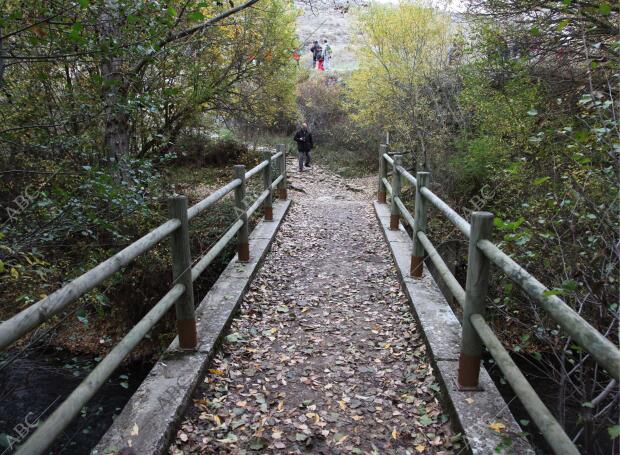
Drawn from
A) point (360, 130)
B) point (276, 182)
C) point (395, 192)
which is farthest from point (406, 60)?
point (395, 192)

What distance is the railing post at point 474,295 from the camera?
269 cm

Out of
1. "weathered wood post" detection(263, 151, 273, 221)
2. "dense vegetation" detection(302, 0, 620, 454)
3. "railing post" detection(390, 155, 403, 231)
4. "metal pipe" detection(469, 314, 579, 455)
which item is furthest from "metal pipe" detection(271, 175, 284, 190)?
"metal pipe" detection(469, 314, 579, 455)

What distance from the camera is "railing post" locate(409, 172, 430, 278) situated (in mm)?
4824

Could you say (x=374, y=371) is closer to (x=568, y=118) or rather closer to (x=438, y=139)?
(x=568, y=118)

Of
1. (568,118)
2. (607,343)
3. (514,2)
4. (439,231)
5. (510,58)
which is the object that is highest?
(514,2)

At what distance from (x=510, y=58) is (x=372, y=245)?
4951 millimetres

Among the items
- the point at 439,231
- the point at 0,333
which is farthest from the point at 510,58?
the point at 0,333

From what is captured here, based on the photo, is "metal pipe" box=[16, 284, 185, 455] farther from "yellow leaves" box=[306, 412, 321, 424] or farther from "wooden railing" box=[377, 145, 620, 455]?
"wooden railing" box=[377, 145, 620, 455]

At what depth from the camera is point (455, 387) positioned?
2951 millimetres

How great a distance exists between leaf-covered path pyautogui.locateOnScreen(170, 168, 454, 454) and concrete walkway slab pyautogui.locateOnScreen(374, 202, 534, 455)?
17cm

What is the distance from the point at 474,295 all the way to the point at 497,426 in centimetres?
74

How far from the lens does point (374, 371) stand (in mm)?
3592

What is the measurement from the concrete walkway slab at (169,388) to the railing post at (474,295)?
181 centimetres

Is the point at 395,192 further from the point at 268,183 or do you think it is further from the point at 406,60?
the point at 406,60
